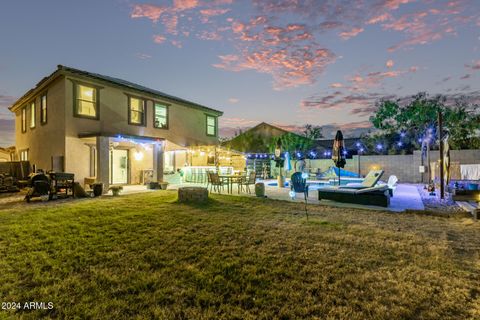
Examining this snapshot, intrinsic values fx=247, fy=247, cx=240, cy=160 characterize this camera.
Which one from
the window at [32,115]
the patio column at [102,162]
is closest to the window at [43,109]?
the window at [32,115]

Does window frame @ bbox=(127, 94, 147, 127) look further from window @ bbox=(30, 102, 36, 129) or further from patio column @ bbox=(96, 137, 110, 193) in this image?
window @ bbox=(30, 102, 36, 129)

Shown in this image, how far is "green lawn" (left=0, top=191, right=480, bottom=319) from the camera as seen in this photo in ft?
8.40

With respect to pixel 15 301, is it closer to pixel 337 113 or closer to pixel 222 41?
pixel 222 41

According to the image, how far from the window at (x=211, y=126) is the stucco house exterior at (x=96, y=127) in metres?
2.55

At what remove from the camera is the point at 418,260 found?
12.3 ft

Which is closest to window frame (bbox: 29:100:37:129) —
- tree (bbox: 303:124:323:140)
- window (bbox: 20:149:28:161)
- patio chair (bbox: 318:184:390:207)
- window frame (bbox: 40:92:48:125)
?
window frame (bbox: 40:92:48:125)

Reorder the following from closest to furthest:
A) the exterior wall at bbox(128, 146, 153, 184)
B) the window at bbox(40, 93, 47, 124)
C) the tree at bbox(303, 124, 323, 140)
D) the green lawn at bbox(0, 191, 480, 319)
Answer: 1. the green lawn at bbox(0, 191, 480, 319)
2. the window at bbox(40, 93, 47, 124)
3. the exterior wall at bbox(128, 146, 153, 184)
4. the tree at bbox(303, 124, 323, 140)

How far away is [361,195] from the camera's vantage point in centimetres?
870

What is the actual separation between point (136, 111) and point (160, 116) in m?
1.81

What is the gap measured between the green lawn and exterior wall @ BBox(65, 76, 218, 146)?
7.16 meters

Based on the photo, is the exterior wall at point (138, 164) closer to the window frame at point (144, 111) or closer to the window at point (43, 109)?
the window frame at point (144, 111)

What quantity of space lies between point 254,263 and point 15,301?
284cm

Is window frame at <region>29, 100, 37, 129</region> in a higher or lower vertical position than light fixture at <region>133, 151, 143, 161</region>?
higher

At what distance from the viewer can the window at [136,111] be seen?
14.4 m
